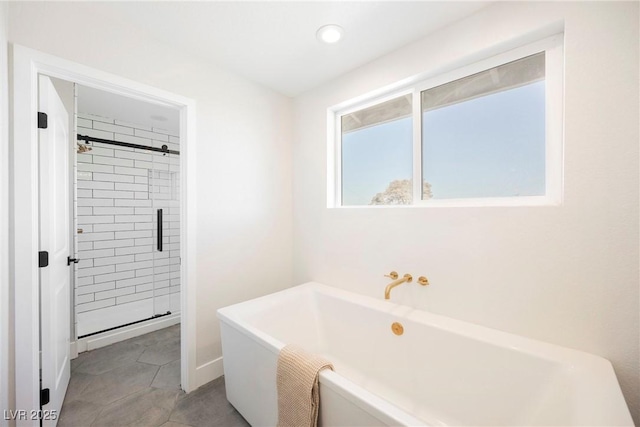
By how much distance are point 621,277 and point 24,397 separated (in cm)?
294

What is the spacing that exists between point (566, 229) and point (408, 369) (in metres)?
1.18

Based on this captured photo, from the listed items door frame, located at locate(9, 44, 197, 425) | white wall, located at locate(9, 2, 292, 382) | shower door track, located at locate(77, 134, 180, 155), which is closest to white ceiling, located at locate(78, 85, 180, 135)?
shower door track, located at locate(77, 134, 180, 155)

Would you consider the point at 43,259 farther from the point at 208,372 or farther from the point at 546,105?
the point at 546,105

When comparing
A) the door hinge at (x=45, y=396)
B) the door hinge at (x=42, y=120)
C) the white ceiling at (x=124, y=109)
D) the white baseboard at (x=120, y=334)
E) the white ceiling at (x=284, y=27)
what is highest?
the white ceiling at (x=284, y=27)

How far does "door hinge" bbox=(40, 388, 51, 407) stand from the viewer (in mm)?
1450

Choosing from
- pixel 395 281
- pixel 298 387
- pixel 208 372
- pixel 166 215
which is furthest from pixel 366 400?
pixel 166 215

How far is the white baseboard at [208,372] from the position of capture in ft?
6.47

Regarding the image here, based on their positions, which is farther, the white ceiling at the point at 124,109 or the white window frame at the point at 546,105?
the white ceiling at the point at 124,109

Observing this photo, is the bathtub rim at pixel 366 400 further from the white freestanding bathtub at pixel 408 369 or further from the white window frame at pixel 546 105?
the white window frame at pixel 546 105

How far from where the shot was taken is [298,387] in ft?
3.84

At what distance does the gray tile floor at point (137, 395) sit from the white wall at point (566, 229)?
1508 mm

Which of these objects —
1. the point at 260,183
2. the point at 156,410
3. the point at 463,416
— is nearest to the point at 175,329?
the point at 156,410

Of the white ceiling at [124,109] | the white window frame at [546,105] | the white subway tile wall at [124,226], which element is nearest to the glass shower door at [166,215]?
the white subway tile wall at [124,226]

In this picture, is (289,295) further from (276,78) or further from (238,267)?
(276,78)
